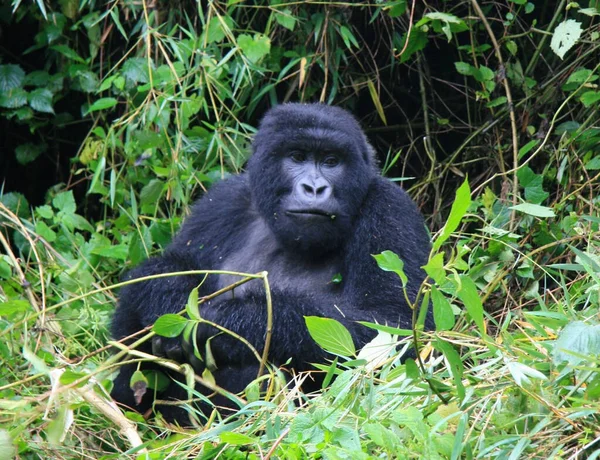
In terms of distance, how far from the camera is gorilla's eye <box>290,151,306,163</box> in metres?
3.89

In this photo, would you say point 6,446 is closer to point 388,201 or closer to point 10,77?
point 388,201

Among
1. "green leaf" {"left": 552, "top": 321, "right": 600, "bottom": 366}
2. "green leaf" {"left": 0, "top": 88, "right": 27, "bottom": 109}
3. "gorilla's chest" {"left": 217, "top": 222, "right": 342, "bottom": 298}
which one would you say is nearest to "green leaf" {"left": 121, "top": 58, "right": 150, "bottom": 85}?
"green leaf" {"left": 0, "top": 88, "right": 27, "bottom": 109}

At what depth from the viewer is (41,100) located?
5250 millimetres

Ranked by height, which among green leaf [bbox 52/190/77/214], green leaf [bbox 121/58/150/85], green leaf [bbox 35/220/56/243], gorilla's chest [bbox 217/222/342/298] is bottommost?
green leaf [bbox 35/220/56/243]

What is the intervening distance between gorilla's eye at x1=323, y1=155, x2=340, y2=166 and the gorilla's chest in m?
0.40

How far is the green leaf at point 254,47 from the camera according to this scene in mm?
4711

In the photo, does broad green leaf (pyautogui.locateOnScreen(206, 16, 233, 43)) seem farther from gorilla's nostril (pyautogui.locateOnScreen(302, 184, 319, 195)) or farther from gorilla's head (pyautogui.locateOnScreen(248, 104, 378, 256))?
gorilla's nostril (pyautogui.locateOnScreen(302, 184, 319, 195))

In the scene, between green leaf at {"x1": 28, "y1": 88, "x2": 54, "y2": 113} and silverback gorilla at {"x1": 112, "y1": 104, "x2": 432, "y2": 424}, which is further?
green leaf at {"x1": 28, "y1": 88, "x2": 54, "y2": 113}

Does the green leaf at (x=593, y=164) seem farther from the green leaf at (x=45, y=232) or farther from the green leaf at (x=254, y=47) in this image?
the green leaf at (x=45, y=232)

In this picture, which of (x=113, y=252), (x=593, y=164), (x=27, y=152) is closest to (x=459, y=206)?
(x=593, y=164)

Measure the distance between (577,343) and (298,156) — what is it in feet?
6.00

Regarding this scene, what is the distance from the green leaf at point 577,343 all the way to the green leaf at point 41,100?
368cm

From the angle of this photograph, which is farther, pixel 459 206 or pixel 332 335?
pixel 332 335

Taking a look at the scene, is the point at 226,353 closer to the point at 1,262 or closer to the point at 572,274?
the point at 1,262
